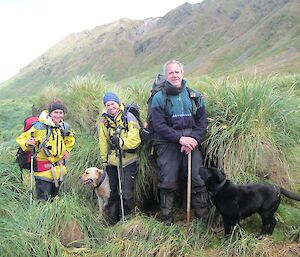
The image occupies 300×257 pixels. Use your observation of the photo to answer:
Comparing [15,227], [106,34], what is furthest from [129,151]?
[106,34]

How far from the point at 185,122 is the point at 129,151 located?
1000mm

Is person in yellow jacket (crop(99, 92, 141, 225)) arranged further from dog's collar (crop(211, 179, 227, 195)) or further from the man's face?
dog's collar (crop(211, 179, 227, 195))

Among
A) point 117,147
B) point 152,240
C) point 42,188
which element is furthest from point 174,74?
point 42,188

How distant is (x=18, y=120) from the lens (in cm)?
1931

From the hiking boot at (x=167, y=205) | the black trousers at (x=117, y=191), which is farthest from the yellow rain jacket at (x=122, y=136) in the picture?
the hiking boot at (x=167, y=205)

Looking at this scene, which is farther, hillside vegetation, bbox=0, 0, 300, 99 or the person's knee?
hillside vegetation, bbox=0, 0, 300, 99

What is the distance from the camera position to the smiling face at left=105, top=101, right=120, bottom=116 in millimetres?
5078

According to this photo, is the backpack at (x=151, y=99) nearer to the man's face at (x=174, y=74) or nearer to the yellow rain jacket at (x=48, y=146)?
the man's face at (x=174, y=74)

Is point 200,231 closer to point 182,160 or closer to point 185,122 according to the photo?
point 182,160

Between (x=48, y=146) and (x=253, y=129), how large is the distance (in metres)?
2.85

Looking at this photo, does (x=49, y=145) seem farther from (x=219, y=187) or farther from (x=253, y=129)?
(x=253, y=129)

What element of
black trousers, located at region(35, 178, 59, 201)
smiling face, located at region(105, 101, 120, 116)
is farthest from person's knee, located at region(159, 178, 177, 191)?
black trousers, located at region(35, 178, 59, 201)

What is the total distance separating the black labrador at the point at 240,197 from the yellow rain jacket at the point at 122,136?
3.83ft

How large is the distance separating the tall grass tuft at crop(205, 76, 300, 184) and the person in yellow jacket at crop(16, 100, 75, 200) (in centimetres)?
209
